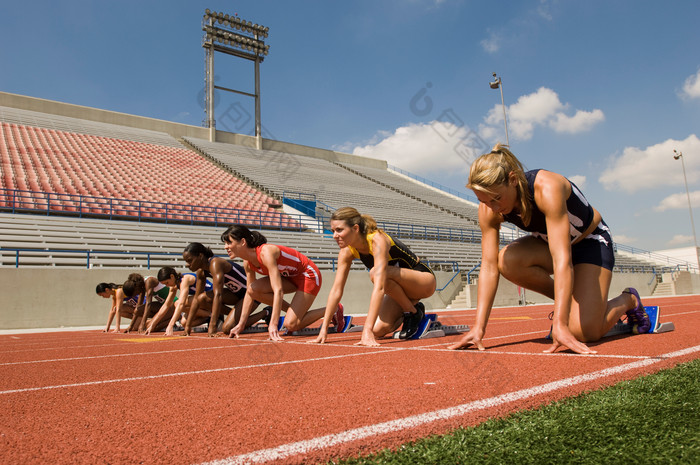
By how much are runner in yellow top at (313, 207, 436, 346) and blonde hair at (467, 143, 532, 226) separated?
1650 millimetres

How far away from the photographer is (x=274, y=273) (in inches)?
220

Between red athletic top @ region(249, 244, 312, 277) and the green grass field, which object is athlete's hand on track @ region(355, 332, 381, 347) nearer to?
red athletic top @ region(249, 244, 312, 277)

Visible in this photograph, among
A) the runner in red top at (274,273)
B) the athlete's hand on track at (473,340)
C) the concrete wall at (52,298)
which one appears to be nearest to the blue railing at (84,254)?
the concrete wall at (52,298)

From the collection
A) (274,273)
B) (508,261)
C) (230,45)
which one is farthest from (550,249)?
(230,45)

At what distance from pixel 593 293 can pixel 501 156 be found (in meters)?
1.26

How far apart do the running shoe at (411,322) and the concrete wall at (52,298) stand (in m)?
9.27

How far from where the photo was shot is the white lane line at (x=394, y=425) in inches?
58.2

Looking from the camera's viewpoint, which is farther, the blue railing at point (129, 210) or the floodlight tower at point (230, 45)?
the floodlight tower at point (230, 45)

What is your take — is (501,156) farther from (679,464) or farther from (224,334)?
(224,334)

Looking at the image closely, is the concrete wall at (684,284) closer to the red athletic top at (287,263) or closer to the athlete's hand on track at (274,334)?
the red athletic top at (287,263)

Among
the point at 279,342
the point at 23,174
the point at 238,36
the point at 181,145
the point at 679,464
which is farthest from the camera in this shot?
the point at 238,36

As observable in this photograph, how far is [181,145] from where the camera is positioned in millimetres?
33188

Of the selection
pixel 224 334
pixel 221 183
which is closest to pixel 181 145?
pixel 221 183

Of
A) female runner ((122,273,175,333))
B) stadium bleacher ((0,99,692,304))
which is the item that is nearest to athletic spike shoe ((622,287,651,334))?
female runner ((122,273,175,333))
